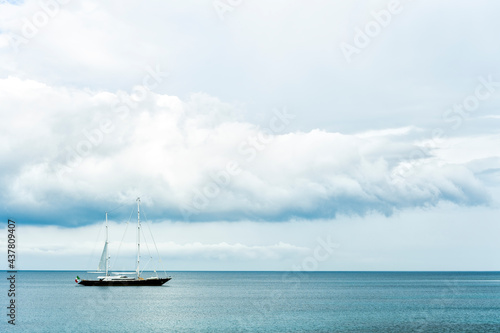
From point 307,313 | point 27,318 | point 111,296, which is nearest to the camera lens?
point 27,318

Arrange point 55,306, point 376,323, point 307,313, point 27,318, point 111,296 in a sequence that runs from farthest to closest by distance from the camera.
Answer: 1. point 111,296
2. point 55,306
3. point 307,313
4. point 27,318
5. point 376,323

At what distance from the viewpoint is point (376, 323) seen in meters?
88.7

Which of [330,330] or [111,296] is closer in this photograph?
[330,330]

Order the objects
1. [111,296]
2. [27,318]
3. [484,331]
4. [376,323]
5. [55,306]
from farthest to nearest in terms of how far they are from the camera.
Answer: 1. [111,296]
2. [55,306]
3. [27,318]
4. [376,323]
5. [484,331]

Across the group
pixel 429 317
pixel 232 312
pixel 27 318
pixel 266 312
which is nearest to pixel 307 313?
pixel 266 312

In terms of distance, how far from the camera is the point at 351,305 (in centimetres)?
12412

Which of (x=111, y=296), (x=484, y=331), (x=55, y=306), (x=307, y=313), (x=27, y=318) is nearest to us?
(x=484, y=331)

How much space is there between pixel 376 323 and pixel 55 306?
70883 mm

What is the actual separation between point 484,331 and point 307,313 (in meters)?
34.1

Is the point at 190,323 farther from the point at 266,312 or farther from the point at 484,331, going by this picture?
the point at 484,331

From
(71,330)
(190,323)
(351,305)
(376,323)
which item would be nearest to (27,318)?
(71,330)

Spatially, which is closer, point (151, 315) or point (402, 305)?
point (151, 315)

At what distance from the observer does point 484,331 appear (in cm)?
7969

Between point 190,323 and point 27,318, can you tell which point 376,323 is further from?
point 27,318
